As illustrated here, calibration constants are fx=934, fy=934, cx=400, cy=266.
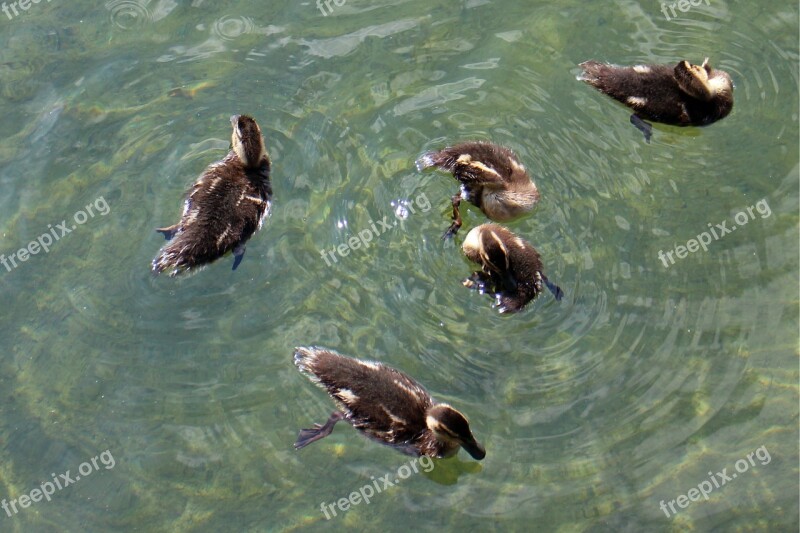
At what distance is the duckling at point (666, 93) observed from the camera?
21.9 feet

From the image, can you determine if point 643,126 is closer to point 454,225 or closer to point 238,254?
point 454,225

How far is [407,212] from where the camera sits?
6.42 meters

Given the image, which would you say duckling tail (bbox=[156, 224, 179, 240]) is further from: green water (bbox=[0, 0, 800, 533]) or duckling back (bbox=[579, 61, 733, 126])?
duckling back (bbox=[579, 61, 733, 126])

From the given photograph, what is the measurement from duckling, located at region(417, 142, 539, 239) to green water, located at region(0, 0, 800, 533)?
147mm

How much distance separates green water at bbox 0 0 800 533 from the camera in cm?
550

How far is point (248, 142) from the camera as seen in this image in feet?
20.4

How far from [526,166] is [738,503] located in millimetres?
2610

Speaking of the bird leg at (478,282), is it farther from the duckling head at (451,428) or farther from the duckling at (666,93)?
the duckling at (666,93)

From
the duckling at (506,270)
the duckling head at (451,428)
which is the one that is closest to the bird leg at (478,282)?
the duckling at (506,270)

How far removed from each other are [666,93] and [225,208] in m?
3.23

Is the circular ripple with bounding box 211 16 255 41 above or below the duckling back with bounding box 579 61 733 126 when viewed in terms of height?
above

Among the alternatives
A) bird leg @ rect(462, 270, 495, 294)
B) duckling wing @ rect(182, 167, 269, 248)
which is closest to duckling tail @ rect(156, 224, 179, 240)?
duckling wing @ rect(182, 167, 269, 248)

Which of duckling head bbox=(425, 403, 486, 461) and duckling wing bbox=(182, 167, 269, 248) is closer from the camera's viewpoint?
duckling head bbox=(425, 403, 486, 461)

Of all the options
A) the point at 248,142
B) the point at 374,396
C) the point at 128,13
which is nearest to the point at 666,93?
the point at 248,142
